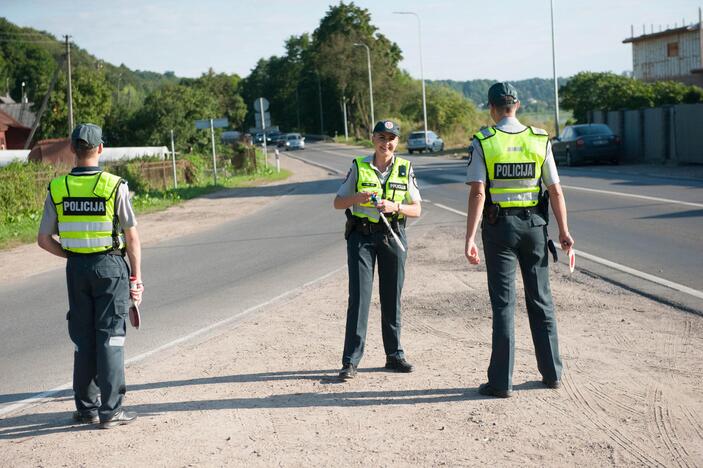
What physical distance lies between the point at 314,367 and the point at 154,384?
117cm

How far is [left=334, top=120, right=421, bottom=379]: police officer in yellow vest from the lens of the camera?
236 inches

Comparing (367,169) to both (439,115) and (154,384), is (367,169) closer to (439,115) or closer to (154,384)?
(154,384)

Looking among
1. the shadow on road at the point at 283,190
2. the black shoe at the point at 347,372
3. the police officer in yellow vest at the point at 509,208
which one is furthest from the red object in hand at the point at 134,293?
the shadow on road at the point at 283,190

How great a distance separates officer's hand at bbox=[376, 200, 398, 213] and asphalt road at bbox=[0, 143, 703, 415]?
2.66m

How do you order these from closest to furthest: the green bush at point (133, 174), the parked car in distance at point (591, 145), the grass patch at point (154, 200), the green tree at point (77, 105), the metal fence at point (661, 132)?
the grass patch at point (154, 200) < the metal fence at point (661, 132) < the green bush at point (133, 174) < the parked car in distance at point (591, 145) < the green tree at point (77, 105)

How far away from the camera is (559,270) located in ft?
34.4

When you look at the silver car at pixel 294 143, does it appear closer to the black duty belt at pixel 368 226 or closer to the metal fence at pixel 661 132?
the metal fence at pixel 661 132

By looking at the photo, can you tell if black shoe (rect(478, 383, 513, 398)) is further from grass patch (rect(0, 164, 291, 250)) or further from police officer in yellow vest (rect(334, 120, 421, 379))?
grass patch (rect(0, 164, 291, 250))

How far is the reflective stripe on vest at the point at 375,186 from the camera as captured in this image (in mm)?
6004

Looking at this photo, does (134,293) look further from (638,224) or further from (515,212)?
(638,224)

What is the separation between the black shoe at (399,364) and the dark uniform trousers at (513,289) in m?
0.80

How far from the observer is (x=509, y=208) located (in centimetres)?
551

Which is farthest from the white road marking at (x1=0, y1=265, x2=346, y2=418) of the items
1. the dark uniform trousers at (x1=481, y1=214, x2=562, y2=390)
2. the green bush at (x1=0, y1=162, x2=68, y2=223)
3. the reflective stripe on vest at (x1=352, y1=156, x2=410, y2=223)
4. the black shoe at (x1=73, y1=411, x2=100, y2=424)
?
the green bush at (x1=0, y1=162, x2=68, y2=223)

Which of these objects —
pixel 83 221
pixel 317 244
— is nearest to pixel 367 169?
pixel 83 221
